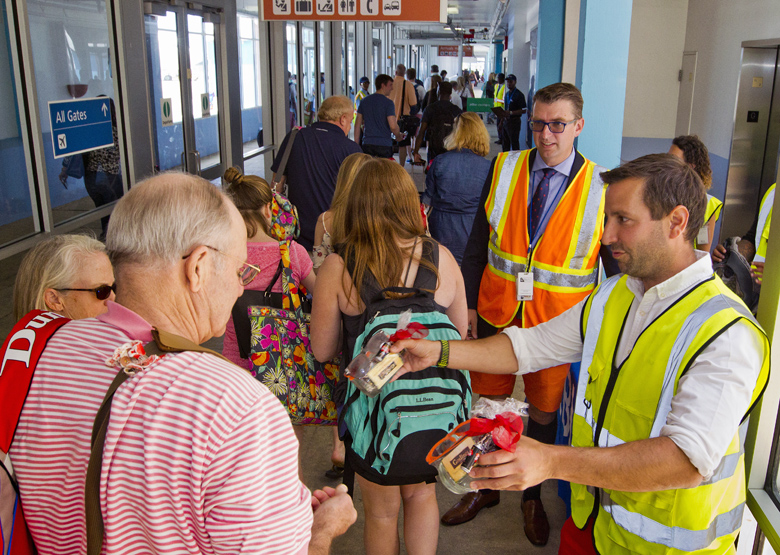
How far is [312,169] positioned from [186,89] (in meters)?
2.22

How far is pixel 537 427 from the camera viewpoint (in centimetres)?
292

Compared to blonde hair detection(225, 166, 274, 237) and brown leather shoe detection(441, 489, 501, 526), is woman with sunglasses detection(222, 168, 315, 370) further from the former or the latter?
brown leather shoe detection(441, 489, 501, 526)

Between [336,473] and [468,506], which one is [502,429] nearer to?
[468,506]

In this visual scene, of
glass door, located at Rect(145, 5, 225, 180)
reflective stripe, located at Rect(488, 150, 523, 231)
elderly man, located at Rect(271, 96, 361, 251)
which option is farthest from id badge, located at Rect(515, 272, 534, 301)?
glass door, located at Rect(145, 5, 225, 180)

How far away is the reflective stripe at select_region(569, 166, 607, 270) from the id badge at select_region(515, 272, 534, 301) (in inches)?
7.1

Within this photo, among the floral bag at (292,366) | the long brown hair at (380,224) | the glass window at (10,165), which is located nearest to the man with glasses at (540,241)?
the long brown hair at (380,224)

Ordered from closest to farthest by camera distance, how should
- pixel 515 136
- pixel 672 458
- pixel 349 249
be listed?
1. pixel 672 458
2. pixel 349 249
3. pixel 515 136

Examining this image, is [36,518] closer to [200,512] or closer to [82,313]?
[200,512]

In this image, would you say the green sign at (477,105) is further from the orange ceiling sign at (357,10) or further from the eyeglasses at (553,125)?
the eyeglasses at (553,125)

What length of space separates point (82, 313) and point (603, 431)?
1.64 metres

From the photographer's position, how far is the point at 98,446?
1065 millimetres

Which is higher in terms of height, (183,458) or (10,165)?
(10,165)

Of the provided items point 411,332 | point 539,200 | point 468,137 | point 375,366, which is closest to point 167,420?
point 375,366

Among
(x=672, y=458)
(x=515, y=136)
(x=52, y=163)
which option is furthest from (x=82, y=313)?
(x=515, y=136)
